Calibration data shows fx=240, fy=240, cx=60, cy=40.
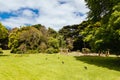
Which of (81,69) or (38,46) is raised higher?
(38,46)

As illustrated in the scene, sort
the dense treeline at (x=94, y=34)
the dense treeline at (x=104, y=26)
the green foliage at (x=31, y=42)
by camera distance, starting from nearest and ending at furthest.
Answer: the dense treeline at (x=104, y=26), the dense treeline at (x=94, y=34), the green foliage at (x=31, y=42)

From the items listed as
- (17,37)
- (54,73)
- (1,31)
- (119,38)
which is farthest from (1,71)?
(17,37)

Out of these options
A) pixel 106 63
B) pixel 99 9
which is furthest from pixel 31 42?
pixel 106 63

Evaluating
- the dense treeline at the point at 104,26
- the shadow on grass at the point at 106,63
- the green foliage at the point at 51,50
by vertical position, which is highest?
the dense treeline at the point at 104,26

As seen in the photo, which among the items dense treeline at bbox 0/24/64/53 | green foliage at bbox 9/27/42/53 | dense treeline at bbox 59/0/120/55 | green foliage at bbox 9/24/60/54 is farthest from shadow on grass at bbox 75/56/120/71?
green foliage at bbox 9/27/42/53

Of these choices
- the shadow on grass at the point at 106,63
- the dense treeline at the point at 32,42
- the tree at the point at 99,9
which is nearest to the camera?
the shadow on grass at the point at 106,63

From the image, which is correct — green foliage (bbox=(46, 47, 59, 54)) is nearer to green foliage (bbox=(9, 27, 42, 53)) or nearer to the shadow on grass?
green foliage (bbox=(9, 27, 42, 53))

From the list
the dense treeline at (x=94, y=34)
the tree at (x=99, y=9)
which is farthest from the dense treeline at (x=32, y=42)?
the tree at (x=99, y=9)

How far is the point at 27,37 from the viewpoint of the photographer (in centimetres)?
5703

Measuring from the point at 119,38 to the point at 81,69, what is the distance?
540 cm

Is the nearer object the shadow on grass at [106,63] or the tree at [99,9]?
the shadow on grass at [106,63]

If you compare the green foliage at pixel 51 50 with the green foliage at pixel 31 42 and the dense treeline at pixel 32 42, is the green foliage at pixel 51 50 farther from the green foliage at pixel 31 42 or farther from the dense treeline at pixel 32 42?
the green foliage at pixel 31 42

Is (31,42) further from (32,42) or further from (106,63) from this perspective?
(106,63)

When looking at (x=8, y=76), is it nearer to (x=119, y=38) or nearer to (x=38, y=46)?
(x=119, y=38)
